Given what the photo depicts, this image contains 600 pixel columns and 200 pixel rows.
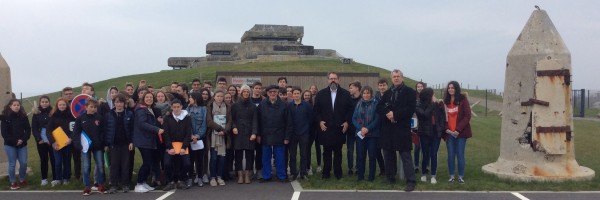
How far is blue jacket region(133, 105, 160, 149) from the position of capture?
795 centimetres

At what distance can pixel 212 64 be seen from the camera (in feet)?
154

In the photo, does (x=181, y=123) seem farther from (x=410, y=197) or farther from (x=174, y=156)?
(x=410, y=197)

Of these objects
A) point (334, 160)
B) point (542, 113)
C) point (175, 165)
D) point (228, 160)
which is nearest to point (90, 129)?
point (175, 165)

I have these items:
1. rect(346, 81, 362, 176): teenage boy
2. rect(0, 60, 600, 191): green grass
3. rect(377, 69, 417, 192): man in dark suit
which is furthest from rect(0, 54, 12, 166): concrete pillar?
rect(377, 69, 417, 192): man in dark suit

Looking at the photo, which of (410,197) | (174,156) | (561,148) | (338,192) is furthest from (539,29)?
(174,156)

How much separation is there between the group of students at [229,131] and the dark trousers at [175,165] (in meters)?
0.02

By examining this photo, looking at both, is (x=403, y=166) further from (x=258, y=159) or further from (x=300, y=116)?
(x=258, y=159)

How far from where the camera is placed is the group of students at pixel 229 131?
808cm

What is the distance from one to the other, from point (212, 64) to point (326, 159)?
38963 millimetres

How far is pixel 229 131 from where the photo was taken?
868 centimetres

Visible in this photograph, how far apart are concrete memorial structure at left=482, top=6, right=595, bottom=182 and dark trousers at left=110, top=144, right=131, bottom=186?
603 cm

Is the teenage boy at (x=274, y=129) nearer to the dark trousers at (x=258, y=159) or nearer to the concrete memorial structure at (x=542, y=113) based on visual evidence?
the dark trousers at (x=258, y=159)

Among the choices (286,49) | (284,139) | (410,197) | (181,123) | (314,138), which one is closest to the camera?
(410,197)

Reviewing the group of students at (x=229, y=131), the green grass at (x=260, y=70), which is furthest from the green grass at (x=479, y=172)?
the green grass at (x=260, y=70)
